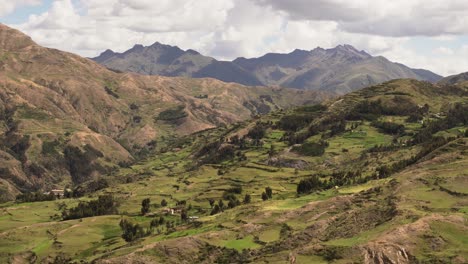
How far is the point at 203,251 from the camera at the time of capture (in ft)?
403

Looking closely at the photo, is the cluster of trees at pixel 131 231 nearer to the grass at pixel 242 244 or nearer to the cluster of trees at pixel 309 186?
the grass at pixel 242 244

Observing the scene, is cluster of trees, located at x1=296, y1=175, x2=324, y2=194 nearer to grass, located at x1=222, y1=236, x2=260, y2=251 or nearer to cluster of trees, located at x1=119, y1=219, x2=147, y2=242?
cluster of trees, located at x1=119, y1=219, x2=147, y2=242

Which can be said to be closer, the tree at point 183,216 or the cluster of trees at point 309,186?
the cluster of trees at point 309,186

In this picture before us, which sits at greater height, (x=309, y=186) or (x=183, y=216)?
(x=309, y=186)

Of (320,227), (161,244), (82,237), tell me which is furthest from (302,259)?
(82,237)

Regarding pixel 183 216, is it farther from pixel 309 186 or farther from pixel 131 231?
pixel 309 186

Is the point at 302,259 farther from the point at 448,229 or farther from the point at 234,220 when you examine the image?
the point at 234,220

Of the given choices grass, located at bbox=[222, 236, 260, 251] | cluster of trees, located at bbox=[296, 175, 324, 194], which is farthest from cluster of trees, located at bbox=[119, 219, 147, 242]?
cluster of trees, located at bbox=[296, 175, 324, 194]

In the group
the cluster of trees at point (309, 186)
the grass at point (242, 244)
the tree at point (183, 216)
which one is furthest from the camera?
the tree at point (183, 216)

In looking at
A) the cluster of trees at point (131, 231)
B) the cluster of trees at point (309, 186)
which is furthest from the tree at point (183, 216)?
the cluster of trees at point (309, 186)

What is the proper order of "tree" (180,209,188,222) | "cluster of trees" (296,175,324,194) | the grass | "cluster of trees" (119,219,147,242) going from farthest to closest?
"tree" (180,209,188,222) < "cluster of trees" (296,175,324,194) < "cluster of trees" (119,219,147,242) < the grass

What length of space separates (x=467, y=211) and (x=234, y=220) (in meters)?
57.3

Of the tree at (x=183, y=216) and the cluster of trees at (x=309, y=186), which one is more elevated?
the cluster of trees at (x=309, y=186)

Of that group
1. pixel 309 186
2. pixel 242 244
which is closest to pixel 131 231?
pixel 242 244
